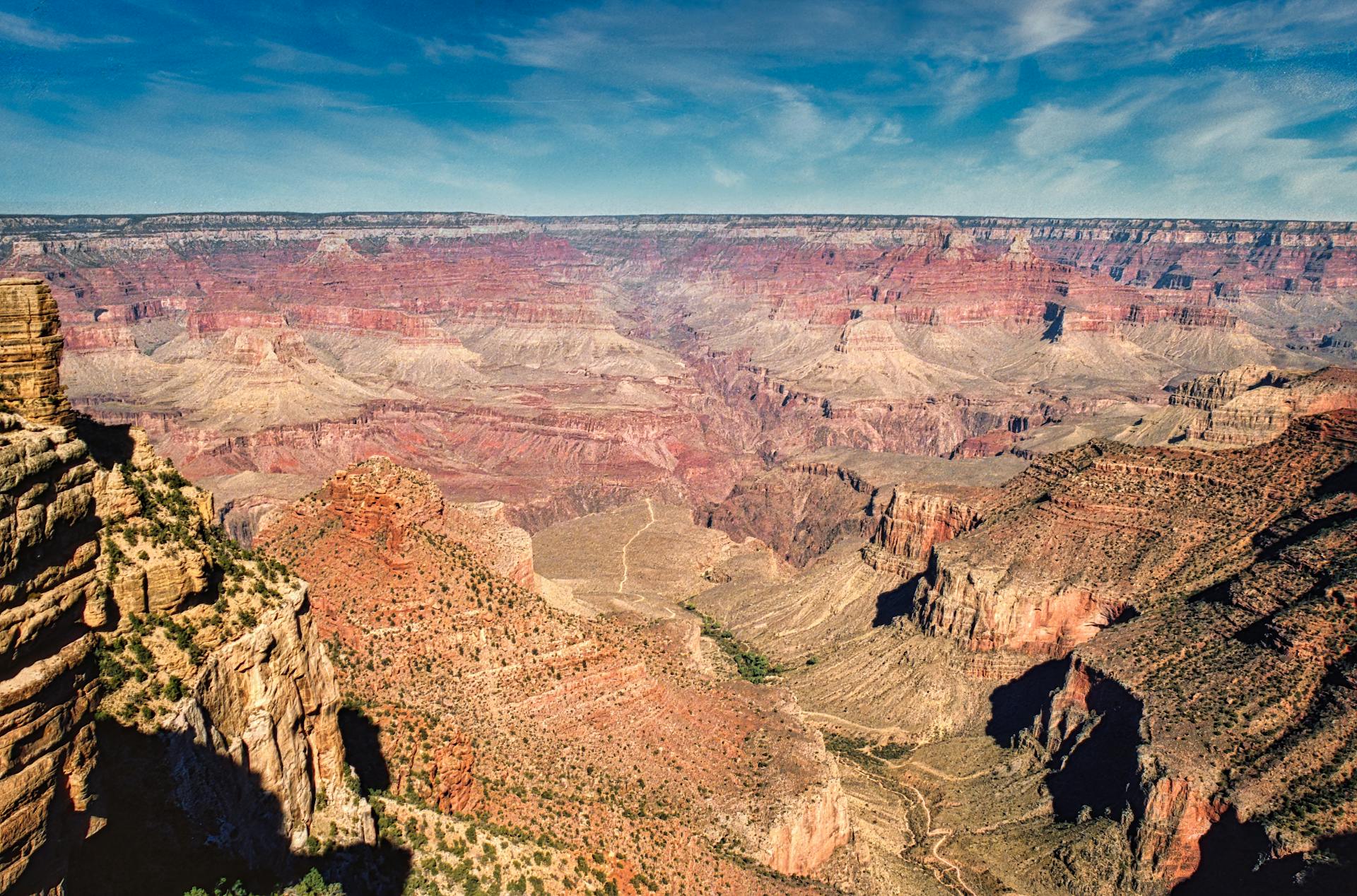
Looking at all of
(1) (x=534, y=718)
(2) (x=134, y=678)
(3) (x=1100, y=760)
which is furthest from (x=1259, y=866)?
(2) (x=134, y=678)

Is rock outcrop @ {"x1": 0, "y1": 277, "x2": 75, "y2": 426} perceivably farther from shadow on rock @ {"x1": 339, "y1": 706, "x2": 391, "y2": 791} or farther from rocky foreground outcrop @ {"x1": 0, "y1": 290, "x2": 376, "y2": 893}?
shadow on rock @ {"x1": 339, "y1": 706, "x2": 391, "y2": 791}

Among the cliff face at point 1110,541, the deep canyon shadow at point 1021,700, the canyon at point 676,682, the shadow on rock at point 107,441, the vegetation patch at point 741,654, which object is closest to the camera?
the canyon at point 676,682

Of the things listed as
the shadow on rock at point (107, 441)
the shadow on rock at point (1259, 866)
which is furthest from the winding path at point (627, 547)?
the shadow on rock at point (107, 441)

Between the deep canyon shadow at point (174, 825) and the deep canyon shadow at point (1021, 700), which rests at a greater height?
the deep canyon shadow at point (174, 825)

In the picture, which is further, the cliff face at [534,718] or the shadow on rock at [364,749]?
the cliff face at [534,718]

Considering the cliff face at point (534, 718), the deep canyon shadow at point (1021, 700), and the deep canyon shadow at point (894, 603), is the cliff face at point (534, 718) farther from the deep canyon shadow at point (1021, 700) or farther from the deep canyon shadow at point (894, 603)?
the deep canyon shadow at point (894, 603)

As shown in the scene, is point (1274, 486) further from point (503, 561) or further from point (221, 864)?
point (221, 864)
